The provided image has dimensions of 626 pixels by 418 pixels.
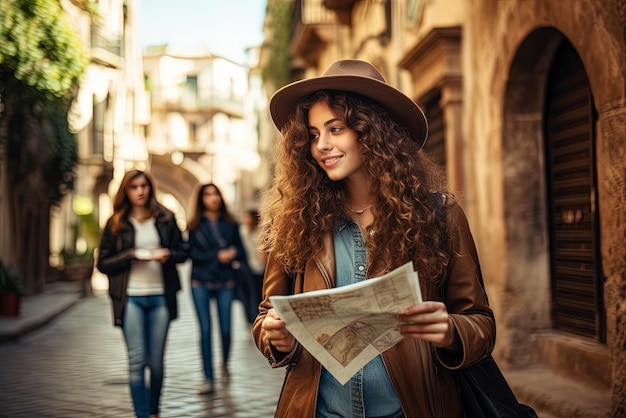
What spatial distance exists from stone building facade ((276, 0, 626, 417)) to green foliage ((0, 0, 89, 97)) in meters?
4.58

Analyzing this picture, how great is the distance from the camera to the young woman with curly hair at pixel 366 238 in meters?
2.28

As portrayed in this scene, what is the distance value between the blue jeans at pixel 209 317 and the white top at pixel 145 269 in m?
1.59

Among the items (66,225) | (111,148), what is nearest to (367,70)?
(66,225)

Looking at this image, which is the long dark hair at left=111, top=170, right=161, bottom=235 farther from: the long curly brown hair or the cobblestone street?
the long curly brown hair

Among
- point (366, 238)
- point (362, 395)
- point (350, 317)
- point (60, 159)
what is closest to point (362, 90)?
point (366, 238)

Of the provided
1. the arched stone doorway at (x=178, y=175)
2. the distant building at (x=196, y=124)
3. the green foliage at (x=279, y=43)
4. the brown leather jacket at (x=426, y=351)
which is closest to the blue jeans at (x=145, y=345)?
the brown leather jacket at (x=426, y=351)

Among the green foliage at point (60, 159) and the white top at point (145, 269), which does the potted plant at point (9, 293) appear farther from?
the white top at point (145, 269)

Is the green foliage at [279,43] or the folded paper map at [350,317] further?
the green foliage at [279,43]

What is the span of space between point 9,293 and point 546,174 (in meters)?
8.12

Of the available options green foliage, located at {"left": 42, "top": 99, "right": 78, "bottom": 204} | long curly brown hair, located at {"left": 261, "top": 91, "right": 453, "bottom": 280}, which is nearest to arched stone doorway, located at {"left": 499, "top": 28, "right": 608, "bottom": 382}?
long curly brown hair, located at {"left": 261, "top": 91, "right": 453, "bottom": 280}

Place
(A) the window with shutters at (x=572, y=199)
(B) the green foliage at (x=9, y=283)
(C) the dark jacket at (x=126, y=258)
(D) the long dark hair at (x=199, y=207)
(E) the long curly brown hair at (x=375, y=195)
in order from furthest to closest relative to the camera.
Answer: (B) the green foliage at (x=9, y=283), (D) the long dark hair at (x=199, y=207), (A) the window with shutters at (x=572, y=199), (C) the dark jacket at (x=126, y=258), (E) the long curly brown hair at (x=375, y=195)

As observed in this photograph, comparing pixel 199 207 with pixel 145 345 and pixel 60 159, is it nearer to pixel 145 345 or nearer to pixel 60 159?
pixel 145 345

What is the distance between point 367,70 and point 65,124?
52.6 feet

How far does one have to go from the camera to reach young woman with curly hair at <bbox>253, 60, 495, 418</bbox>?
7.48 ft
